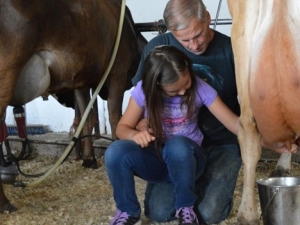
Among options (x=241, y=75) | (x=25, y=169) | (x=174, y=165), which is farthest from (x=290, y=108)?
(x=25, y=169)

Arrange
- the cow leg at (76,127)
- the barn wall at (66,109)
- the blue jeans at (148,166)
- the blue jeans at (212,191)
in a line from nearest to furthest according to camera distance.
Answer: the blue jeans at (148,166), the blue jeans at (212,191), the cow leg at (76,127), the barn wall at (66,109)

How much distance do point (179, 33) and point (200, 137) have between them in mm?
473

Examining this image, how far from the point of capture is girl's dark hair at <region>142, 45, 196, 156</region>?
222cm

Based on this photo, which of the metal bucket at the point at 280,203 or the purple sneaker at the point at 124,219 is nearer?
the metal bucket at the point at 280,203

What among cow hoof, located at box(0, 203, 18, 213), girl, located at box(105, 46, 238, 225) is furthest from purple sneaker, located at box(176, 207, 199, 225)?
cow hoof, located at box(0, 203, 18, 213)

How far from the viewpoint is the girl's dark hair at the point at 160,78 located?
7.28 feet

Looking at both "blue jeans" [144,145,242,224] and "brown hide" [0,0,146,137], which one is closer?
"blue jeans" [144,145,242,224]

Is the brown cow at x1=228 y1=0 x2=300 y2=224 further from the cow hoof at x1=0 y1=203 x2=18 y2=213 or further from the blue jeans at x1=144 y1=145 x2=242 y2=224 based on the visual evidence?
the cow hoof at x1=0 y1=203 x2=18 y2=213

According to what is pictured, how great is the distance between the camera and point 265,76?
1.97 m

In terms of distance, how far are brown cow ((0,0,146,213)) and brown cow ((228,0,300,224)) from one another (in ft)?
3.71

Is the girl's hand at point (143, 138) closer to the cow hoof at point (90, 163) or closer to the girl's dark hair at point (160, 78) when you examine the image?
the girl's dark hair at point (160, 78)

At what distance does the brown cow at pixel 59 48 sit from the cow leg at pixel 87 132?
5 centimetres

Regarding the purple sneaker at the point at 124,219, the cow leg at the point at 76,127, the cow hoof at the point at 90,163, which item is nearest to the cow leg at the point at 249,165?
the purple sneaker at the point at 124,219

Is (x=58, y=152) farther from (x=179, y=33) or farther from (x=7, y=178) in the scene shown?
(x=179, y=33)
